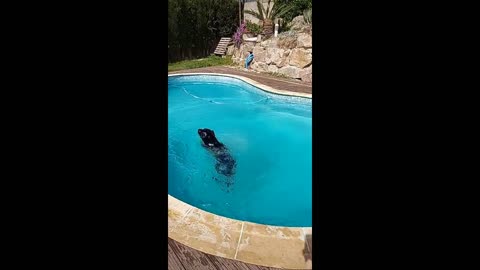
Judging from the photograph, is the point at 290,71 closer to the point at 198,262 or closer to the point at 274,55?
the point at 274,55

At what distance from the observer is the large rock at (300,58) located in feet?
38.9

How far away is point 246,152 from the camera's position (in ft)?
24.8

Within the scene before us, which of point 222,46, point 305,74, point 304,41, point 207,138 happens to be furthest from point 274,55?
point 207,138

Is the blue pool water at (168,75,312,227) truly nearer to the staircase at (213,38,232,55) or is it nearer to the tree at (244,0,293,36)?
the tree at (244,0,293,36)

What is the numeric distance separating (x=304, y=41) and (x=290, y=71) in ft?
4.12

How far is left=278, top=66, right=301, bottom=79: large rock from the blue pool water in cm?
185

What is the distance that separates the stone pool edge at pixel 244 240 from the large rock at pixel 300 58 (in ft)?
31.5

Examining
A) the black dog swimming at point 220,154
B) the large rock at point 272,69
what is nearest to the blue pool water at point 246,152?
the black dog swimming at point 220,154

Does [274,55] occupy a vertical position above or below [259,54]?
below
